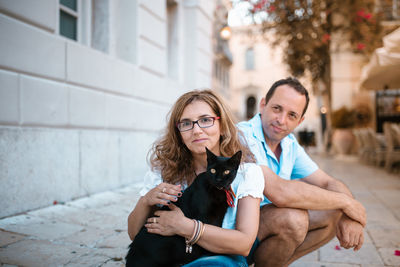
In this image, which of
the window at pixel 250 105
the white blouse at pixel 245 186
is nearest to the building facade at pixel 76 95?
the white blouse at pixel 245 186

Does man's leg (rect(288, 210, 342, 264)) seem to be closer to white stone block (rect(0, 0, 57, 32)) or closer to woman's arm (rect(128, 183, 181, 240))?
woman's arm (rect(128, 183, 181, 240))

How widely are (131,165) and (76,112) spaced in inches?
64.2

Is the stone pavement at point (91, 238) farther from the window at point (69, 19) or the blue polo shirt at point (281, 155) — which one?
the window at point (69, 19)

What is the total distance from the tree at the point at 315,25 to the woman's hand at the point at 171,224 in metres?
10.7

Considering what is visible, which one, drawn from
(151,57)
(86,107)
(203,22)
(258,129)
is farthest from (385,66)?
(86,107)

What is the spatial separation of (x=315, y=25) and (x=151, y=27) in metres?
8.64

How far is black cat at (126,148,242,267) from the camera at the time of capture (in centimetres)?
162

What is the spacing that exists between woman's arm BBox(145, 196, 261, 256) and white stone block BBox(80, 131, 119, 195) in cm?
288

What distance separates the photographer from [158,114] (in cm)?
659

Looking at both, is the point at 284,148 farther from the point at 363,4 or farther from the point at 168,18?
the point at 363,4

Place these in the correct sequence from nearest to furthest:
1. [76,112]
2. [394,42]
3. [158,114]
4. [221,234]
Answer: [221,234] → [76,112] → [394,42] → [158,114]

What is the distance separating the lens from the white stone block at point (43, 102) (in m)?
3.39

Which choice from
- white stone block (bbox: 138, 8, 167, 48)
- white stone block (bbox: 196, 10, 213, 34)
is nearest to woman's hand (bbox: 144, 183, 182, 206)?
white stone block (bbox: 138, 8, 167, 48)

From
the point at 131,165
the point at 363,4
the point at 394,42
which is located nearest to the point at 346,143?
the point at 363,4
